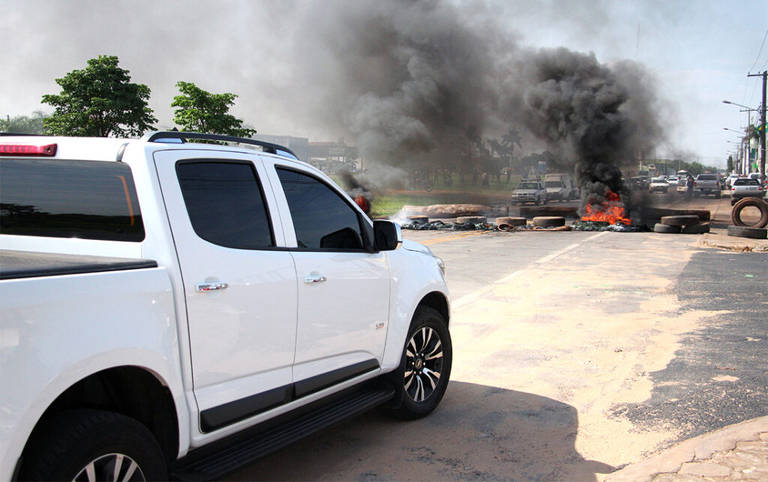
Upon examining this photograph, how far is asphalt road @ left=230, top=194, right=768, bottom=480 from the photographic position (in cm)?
383

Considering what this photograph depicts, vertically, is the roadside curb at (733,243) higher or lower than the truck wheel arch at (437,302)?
lower

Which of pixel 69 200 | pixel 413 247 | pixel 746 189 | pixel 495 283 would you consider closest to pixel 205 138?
pixel 69 200

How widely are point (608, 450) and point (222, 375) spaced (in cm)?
248

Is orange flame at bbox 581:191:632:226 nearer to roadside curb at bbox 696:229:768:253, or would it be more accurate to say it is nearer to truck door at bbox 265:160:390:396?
roadside curb at bbox 696:229:768:253

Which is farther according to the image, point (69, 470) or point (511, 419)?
point (511, 419)

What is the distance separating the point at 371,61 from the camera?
4459 cm

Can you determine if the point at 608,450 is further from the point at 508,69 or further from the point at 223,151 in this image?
the point at 508,69

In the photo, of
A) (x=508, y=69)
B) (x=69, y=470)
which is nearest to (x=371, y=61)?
(x=508, y=69)

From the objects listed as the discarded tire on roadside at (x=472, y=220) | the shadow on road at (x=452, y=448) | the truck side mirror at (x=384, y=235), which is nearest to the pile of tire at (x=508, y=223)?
the discarded tire on roadside at (x=472, y=220)

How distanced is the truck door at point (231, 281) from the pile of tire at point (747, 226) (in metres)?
18.6

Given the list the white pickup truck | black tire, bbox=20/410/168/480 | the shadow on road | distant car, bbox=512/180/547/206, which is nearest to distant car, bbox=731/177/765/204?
distant car, bbox=512/180/547/206

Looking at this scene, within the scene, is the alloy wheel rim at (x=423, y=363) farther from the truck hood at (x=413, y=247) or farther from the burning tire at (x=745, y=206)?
the burning tire at (x=745, y=206)

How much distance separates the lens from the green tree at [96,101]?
23453mm

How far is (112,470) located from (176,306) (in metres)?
0.66
